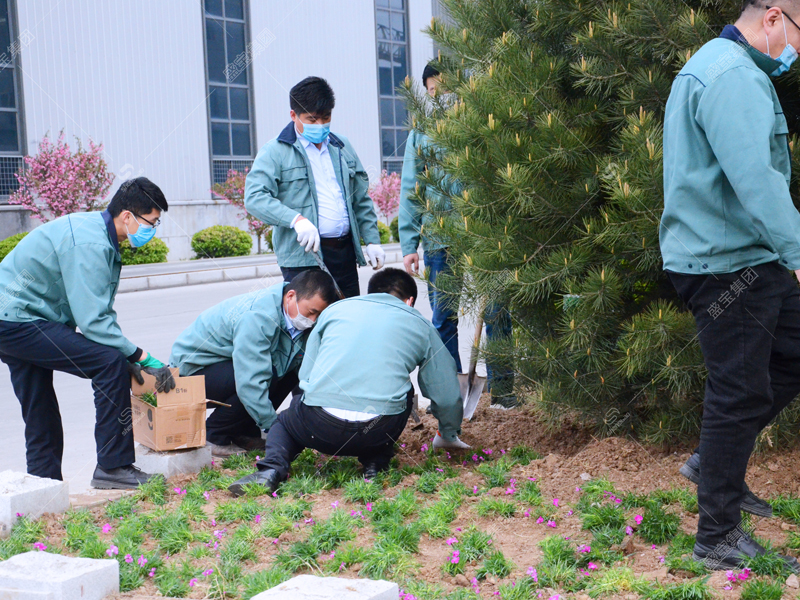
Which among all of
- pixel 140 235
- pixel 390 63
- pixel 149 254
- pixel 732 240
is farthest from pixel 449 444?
pixel 390 63

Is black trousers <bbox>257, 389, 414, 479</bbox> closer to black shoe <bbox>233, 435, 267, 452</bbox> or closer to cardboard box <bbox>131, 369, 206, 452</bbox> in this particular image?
cardboard box <bbox>131, 369, 206, 452</bbox>

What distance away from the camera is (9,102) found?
18.0m

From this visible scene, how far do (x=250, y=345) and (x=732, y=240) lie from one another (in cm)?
254

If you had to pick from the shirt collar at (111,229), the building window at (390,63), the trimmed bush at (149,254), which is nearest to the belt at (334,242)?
the shirt collar at (111,229)

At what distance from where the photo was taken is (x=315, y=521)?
3289 millimetres

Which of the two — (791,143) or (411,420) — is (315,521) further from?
(791,143)

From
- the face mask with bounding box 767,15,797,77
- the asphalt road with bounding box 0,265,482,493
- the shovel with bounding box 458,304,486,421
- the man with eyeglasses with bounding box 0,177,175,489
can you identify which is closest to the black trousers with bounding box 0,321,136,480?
the man with eyeglasses with bounding box 0,177,175,489

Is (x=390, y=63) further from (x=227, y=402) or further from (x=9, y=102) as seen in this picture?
(x=227, y=402)

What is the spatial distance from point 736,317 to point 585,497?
3.93 ft

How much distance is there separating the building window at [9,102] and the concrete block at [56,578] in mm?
17028

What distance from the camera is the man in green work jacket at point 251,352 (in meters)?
4.29

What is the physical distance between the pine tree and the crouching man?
408 mm

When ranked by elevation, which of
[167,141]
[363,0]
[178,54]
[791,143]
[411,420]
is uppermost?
[363,0]

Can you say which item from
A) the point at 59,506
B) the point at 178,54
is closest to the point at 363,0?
the point at 178,54
